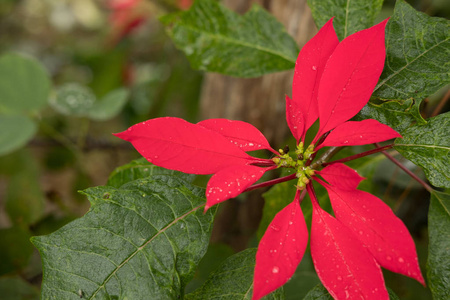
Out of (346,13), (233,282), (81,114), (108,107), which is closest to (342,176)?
(233,282)

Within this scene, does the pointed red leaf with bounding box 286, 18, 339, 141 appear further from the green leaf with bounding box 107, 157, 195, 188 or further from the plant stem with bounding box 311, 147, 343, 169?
the green leaf with bounding box 107, 157, 195, 188

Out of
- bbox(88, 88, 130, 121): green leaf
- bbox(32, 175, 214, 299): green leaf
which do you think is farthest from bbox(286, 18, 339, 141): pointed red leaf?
bbox(88, 88, 130, 121): green leaf

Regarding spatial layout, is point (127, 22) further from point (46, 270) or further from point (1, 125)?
point (46, 270)

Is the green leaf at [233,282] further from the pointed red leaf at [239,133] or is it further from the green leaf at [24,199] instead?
the green leaf at [24,199]

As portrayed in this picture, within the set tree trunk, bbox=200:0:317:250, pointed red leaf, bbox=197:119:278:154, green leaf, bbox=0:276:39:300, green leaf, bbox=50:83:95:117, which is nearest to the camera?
pointed red leaf, bbox=197:119:278:154

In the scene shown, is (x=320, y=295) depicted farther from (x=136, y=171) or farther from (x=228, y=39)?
(x=228, y=39)
